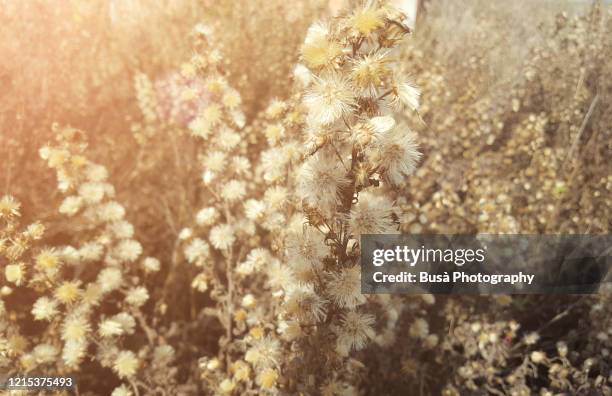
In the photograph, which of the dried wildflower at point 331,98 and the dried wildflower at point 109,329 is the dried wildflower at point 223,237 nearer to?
the dried wildflower at point 109,329

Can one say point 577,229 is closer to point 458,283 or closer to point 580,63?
point 458,283

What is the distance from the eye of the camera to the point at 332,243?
1.33 metres

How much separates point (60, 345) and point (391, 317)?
4.90 feet

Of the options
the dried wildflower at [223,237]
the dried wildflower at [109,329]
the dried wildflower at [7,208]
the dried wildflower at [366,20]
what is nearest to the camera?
the dried wildflower at [366,20]

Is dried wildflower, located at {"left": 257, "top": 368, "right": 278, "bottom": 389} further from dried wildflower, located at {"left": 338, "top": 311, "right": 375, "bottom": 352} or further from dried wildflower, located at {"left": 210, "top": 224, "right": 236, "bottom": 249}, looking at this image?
dried wildflower, located at {"left": 210, "top": 224, "right": 236, "bottom": 249}

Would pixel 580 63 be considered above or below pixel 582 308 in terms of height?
above

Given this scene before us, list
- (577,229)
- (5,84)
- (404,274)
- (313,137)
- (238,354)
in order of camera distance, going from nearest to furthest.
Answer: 1. (313,137)
2. (404,274)
3. (238,354)
4. (5,84)
5. (577,229)

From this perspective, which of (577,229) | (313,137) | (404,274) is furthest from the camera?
(577,229)

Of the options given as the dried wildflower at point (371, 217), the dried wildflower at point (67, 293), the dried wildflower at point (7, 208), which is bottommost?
the dried wildflower at point (67, 293)

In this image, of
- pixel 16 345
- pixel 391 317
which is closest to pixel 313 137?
pixel 391 317

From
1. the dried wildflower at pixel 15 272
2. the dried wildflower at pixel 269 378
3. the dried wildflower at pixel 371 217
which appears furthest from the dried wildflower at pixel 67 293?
the dried wildflower at pixel 371 217

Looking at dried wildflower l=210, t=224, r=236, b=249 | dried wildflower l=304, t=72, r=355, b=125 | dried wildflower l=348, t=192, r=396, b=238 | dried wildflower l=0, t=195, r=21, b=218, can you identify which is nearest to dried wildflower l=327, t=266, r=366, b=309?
dried wildflower l=348, t=192, r=396, b=238

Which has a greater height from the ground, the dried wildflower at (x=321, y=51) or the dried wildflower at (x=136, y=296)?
the dried wildflower at (x=321, y=51)

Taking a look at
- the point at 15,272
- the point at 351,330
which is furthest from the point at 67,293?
the point at 351,330
